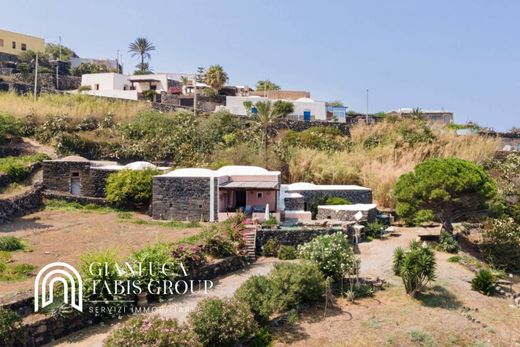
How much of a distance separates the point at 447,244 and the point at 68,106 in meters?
33.5

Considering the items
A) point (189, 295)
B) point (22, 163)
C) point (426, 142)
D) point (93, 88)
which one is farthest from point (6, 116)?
point (426, 142)

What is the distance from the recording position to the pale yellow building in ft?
209

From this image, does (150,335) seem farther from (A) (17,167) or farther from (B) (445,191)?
(A) (17,167)

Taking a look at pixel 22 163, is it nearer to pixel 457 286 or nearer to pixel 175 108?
pixel 175 108

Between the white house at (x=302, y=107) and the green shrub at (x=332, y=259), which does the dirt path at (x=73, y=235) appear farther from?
the white house at (x=302, y=107)

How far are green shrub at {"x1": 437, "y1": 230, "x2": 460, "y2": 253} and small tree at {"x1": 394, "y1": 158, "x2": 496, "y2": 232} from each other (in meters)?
1.47

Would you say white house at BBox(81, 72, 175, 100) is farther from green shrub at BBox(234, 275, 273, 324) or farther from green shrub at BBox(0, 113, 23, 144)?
green shrub at BBox(234, 275, 273, 324)

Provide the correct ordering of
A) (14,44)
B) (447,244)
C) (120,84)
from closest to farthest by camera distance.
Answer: (447,244) → (120,84) → (14,44)

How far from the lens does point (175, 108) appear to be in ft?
154

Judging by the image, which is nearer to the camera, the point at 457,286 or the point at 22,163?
the point at 457,286

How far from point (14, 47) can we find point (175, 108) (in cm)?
3245

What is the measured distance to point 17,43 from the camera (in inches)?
2579

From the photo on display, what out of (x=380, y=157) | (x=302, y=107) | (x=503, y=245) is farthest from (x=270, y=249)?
(x=302, y=107)

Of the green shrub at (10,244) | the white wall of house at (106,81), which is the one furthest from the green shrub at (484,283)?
the white wall of house at (106,81)
